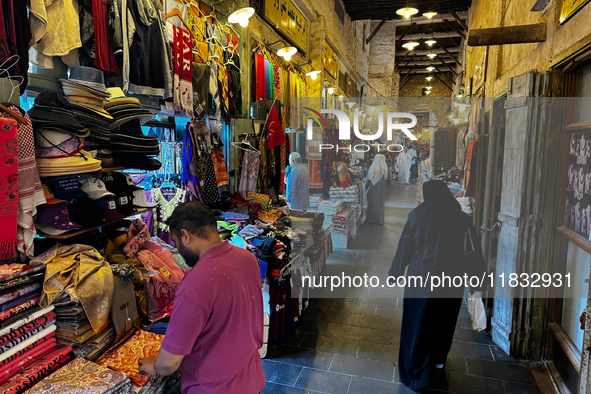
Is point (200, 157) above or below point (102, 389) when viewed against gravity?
above

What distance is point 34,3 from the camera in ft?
5.65

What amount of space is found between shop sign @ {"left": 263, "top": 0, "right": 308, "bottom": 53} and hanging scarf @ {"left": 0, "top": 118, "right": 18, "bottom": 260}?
3993mm

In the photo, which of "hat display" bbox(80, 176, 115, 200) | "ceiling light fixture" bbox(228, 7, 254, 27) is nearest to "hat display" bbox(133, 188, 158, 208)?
"hat display" bbox(80, 176, 115, 200)

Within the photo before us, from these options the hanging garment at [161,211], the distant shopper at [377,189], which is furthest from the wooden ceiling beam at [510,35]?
the hanging garment at [161,211]

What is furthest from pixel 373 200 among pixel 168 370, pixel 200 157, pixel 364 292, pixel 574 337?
pixel 168 370

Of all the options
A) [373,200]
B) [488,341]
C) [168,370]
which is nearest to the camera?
[168,370]

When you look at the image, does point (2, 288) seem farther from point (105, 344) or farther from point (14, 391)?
point (105, 344)

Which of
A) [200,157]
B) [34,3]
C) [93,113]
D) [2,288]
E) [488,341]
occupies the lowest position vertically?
[488,341]

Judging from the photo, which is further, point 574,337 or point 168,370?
point 574,337

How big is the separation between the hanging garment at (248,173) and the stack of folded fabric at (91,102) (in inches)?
84.4

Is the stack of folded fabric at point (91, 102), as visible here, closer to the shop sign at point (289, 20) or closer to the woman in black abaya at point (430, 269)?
the woman in black abaya at point (430, 269)

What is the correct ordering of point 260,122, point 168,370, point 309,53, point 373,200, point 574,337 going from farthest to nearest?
point 309,53 < point 260,122 < point 373,200 < point 574,337 < point 168,370

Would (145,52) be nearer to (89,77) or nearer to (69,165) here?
(89,77)

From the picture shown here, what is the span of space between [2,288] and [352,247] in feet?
8.43
